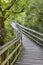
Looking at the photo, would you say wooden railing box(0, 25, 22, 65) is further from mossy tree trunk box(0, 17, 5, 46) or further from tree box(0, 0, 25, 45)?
tree box(0, 0, 25, 45)

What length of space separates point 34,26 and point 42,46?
6171 millimetres

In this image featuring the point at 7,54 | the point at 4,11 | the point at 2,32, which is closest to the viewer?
the point at 7,54

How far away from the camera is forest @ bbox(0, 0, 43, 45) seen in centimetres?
1249

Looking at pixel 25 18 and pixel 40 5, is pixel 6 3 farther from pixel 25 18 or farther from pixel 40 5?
pixel 25 18

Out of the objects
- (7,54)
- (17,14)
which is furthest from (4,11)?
(7,54)

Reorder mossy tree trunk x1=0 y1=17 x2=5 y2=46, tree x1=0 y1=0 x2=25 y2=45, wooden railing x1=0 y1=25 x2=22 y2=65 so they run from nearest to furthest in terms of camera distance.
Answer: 1. wooden railing x1=0 y1=25 x2=22 y2=65
2. tree x1=0 y1=0 x2=25 y2=45
3. mossy tree trunk x1=0 y1=17 x2=5 y2=46

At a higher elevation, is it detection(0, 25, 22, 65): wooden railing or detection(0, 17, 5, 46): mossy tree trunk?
detection(0, 25, 22, 65): wooden railing

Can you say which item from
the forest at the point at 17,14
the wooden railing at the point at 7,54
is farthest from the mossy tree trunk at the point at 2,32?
the wooden railing at the point at 7,54

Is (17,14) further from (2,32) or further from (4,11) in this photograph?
(4,11)

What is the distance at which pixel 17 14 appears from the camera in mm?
14984

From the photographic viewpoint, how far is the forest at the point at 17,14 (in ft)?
41.0

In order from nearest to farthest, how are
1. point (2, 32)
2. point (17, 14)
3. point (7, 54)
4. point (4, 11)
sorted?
point (7, 54)
point (4, 11)
point (2, 32)
point (17, 14)

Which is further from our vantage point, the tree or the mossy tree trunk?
the mossy tree trunk

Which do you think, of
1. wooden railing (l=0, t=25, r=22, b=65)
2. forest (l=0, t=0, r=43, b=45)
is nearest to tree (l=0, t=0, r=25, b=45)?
forest (l=0, t=0, r=43, b=45)
